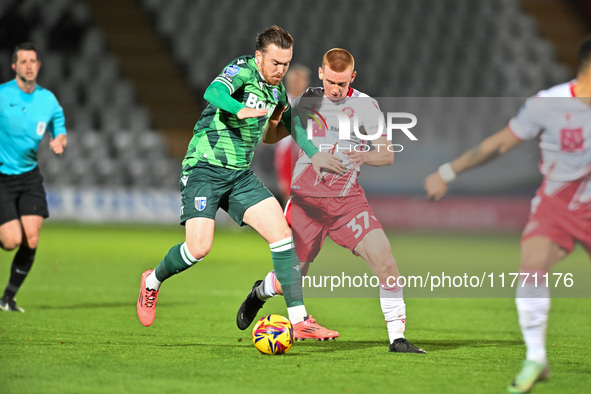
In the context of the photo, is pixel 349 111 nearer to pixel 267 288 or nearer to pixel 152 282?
pixel 267 288

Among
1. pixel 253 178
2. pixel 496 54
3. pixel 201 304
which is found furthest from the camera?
pixel 496 54

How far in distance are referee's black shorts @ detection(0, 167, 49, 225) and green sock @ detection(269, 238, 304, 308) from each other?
10.1ft

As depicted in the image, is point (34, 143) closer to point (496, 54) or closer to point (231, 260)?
point (231, 260)

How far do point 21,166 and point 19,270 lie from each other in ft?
3.23

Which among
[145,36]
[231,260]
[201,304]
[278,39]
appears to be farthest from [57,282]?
[145,36]

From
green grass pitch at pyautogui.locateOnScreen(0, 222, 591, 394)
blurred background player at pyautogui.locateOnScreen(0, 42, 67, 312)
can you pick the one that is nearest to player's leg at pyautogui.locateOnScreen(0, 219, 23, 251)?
blurred background player at pyautogui.locateOnScreen(0, 42, 67, 312)

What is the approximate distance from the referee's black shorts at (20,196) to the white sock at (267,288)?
282 cm

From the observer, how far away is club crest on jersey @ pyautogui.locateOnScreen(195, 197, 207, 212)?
6500mm

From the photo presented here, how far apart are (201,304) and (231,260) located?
14.8 feet

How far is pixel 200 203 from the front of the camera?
6.50 m

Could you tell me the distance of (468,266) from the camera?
35.3 ft

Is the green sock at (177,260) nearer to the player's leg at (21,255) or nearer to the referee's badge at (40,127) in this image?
the player's leg at (21,255)

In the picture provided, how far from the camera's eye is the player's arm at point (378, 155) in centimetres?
641

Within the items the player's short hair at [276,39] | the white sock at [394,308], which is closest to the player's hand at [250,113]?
the player's short hair at [276,39]
